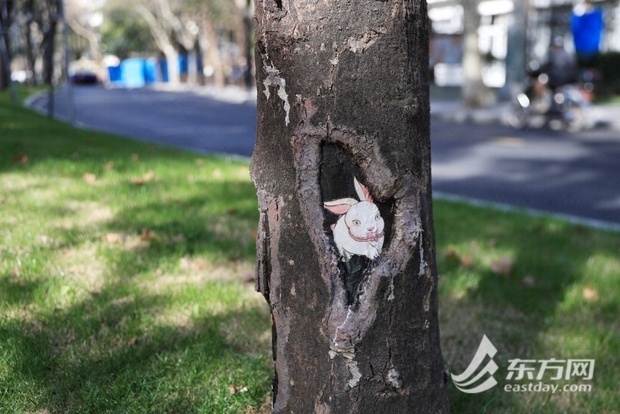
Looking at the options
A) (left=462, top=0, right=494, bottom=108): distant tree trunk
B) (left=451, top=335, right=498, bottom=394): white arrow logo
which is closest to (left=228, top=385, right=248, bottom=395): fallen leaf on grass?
(left=451, top=335, right=498, bottom=394): white arrow logo

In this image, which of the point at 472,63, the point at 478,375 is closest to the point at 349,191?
the point at 478,375

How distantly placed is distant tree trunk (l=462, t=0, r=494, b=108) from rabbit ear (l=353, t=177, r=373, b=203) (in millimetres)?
17355

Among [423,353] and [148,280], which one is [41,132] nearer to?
[148,280]

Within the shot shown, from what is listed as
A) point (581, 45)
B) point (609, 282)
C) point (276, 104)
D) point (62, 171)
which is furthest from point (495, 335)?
point (581, 45)

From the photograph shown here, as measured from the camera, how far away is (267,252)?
85.7 inches

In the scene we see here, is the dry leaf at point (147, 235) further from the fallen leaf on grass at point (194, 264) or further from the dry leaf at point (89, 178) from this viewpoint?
the dry leaf at point (89, 178)

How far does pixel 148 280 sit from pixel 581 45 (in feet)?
68.4

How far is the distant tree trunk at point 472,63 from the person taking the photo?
60.6ft

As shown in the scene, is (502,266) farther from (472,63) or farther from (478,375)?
(472,63)

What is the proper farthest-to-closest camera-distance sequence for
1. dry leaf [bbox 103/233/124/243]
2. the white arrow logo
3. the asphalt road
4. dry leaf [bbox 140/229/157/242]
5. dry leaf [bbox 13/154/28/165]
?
1. the asphalt road
2. dry leaf [bbox 13/154/28/165]
3. dry leaf [bbox 140/229/157/242]
4. dry leaf [bbox 103/233/124/243]
5. the white arrow logo

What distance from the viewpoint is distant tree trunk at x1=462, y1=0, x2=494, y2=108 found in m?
18.5

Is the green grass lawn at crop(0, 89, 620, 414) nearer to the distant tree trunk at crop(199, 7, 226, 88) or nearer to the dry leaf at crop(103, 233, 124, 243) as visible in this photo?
the dry leaf at crop(103, 233, 124, 243)

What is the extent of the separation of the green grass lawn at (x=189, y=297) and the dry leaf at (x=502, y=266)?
2 cm

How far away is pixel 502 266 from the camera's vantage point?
4.42 m
